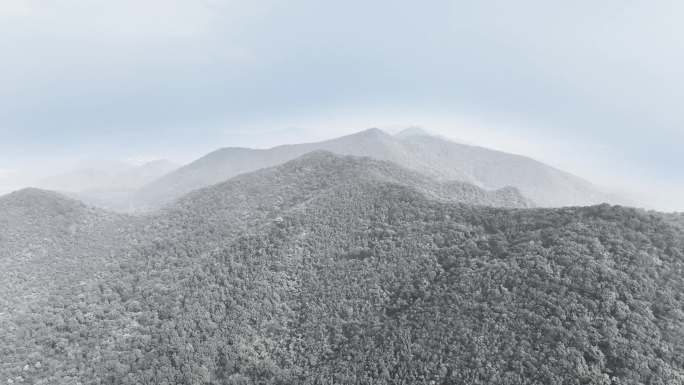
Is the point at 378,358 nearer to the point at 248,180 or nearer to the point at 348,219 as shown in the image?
the point at 348,219

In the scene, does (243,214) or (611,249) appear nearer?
(611,249)

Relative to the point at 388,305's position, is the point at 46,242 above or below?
above

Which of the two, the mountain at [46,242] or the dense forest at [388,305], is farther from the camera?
the mountain at [46,242]

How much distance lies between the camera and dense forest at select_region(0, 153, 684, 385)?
3541cm

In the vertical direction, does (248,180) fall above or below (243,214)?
above

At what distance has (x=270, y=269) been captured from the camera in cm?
5959

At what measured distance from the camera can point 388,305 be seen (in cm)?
4891

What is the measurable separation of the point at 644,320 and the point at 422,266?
26.0m

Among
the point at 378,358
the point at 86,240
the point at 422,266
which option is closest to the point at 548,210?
the point at 422,266

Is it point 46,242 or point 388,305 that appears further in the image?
point 46,242

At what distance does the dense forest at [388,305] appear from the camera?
116 feet

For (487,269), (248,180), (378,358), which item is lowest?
(378,358)

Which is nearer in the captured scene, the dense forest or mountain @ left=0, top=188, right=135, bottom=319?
the dense forest

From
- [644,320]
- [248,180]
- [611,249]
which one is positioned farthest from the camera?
[248,180]
